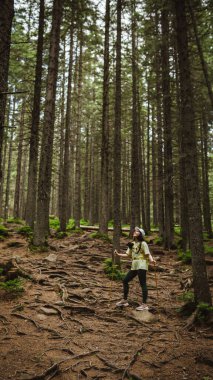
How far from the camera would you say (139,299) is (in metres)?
8.20

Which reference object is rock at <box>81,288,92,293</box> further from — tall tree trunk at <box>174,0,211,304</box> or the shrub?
the shrub

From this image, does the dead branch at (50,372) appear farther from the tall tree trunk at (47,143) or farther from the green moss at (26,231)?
the green moss at (26,231)

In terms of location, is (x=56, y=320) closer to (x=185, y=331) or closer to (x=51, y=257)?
(x=185, y=331)

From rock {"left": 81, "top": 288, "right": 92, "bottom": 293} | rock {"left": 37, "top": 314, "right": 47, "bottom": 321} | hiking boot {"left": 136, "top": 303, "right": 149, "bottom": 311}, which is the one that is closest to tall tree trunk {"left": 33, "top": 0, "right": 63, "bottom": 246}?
rock {"left": 81, "top": 288, "right": 92, "bottom": 293}

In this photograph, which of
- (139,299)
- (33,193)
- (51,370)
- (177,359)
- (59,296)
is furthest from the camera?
(33,193)

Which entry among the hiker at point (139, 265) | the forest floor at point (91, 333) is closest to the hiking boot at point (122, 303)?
the hiker at point (139, 265)

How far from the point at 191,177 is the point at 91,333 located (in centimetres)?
444

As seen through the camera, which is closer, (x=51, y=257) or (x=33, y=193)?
(x=51, y=257)

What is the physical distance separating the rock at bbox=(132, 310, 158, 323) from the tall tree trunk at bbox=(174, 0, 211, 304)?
1.17 m

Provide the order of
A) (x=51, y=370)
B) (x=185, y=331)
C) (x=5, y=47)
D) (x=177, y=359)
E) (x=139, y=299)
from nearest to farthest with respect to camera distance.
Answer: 1. (x=51, y=370)
2. (x=177, y=359)
3. (x=5, y=47)
4. (x=185, y=331)
5. (x=139, y=299)

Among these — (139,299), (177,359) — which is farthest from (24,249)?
(177,359)

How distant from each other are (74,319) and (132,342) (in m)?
1.50

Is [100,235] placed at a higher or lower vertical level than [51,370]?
higher

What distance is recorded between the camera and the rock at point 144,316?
21.9ft
